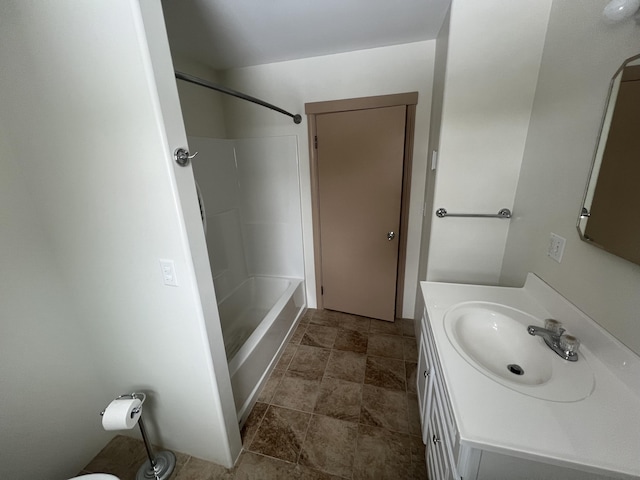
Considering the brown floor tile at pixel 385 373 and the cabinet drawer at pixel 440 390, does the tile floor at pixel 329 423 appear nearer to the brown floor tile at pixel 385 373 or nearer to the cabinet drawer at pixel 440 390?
the brown floor tile at pixel 385 373

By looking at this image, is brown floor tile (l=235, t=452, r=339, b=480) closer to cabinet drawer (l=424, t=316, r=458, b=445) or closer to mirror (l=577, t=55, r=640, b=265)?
cabinet drawer (l=424, t=316, r=458, b=445)

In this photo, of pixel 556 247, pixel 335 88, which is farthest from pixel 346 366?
pixel 335 88

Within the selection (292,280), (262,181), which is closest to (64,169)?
(262,181)

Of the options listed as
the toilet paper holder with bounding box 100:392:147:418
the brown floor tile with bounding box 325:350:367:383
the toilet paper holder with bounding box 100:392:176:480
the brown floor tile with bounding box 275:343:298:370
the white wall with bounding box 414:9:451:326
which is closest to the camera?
the toilet paper holder with bounding box 100:392:147:418

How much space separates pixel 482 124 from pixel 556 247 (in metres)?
0.79

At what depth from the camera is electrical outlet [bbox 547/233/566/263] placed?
105cm

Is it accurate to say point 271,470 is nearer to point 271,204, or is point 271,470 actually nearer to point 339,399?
point 339,399

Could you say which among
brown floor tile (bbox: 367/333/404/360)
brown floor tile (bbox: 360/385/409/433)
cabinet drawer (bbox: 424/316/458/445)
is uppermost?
cabinet drawer (bbox: 424/316/458/445)

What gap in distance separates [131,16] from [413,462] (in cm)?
225

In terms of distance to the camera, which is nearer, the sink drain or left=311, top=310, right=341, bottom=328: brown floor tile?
the sink drain

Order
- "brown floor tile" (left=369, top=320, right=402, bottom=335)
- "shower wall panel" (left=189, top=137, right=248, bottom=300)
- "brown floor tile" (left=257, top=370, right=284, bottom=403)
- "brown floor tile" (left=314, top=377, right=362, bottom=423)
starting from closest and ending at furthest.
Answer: "brown floor tile" (left=314, top=377, right=362, bottom=423) → "brown floor tile" (left=257, top=370, right=284, bottom=403) → "shower wall panel" (left=189, top=137, right=248, bottom=300) → "brown floor tile" (left=369, top=320, right=402, bottom=335)

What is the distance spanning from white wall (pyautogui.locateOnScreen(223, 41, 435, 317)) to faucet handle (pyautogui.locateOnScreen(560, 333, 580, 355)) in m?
1.37

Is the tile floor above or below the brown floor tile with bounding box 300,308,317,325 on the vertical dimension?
below

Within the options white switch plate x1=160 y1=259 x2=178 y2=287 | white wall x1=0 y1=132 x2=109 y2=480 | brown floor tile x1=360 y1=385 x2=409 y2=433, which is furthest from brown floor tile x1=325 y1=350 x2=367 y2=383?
white wall x1=0 y1=132 x2=109 y2=480
